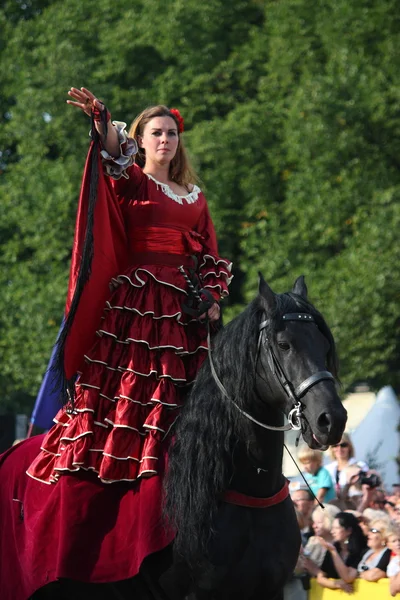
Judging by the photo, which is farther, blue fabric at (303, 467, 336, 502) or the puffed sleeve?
blue fabric at (303, 467, 336, 502)

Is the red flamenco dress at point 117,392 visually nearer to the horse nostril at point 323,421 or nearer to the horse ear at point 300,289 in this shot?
the horse ear at point 300,289

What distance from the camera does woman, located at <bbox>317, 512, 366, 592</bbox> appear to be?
7.73 m

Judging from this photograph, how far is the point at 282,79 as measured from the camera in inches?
802

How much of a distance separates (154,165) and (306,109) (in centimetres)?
1337

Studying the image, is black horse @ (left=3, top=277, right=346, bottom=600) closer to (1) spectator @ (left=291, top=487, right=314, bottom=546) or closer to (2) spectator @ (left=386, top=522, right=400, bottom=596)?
(2) spectator @ (left=386, top=522, right=400, bottom=596)

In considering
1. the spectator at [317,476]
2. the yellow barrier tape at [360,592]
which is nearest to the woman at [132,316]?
the yellow barrier tape at [360,592]

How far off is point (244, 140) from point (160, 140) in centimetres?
1397

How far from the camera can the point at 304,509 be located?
8547 millimetres

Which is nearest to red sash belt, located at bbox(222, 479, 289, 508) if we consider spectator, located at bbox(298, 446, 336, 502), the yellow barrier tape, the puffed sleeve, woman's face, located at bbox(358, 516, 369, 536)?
the puffed sleeve

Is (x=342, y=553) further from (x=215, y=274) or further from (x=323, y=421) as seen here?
(x=323, y=421)

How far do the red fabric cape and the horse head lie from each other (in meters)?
0.96

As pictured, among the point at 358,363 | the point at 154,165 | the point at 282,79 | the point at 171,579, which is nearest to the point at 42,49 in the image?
the point at 282,79

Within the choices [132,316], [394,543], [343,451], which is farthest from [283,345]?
[343,451]

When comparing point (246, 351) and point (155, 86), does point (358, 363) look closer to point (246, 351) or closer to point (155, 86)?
point (155, 86)
